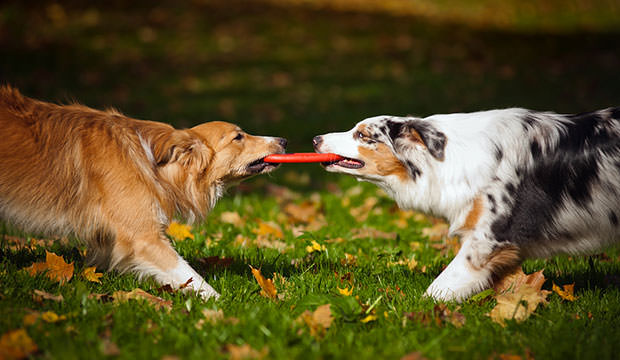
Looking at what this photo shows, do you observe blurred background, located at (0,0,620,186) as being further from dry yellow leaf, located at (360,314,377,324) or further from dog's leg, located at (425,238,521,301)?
dry yellow leaf, located at (360,314,377,324)

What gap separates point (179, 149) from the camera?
Answer: 4.40 meters

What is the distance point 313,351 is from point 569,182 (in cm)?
221

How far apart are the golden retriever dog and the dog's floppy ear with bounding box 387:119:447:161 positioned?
1747 millimetres

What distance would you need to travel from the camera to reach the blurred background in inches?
498

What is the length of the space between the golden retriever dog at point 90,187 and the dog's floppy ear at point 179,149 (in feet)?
0.21

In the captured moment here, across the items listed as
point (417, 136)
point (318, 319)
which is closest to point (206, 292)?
point (318, 319)

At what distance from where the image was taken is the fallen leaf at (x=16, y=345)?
285 cm

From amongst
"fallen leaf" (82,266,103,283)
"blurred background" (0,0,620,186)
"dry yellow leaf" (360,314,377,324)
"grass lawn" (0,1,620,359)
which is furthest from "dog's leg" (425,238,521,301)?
"blurred background" (0,0,620,186)

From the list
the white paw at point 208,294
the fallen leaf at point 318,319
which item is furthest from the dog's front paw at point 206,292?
the fallen leaf at point 318,319

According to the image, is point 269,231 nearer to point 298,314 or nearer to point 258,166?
point 258,166

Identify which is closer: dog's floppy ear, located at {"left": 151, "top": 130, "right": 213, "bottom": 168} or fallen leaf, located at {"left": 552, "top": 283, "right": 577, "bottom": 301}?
fallen leaf, located at {"left": 552, "top": 283, "right": 577, "bottom": 301}

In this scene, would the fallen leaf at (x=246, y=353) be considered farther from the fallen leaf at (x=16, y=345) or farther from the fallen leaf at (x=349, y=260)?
the fallen leaf at (x=349, y=260)

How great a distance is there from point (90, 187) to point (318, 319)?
1864 mm

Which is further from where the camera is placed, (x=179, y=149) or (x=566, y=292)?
(x=179, y=149)
